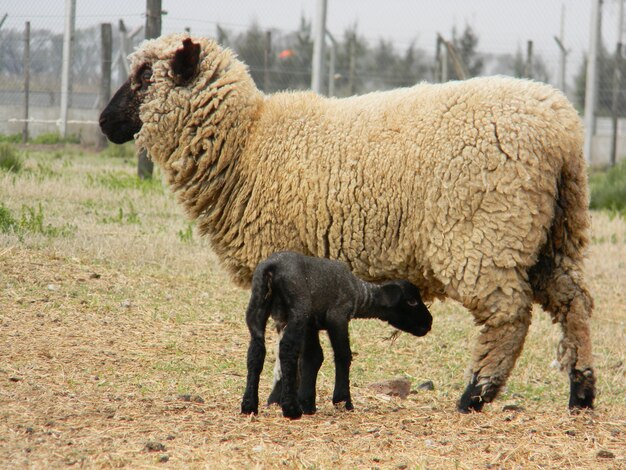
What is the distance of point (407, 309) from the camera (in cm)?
520

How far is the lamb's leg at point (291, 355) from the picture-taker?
453 centimetres

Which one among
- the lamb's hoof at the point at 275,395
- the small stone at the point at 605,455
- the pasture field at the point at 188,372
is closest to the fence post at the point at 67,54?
the pasture field at the point at 188,372

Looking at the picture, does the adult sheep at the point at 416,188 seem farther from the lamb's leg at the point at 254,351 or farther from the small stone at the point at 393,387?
the lamb's leg at the point at 254,351

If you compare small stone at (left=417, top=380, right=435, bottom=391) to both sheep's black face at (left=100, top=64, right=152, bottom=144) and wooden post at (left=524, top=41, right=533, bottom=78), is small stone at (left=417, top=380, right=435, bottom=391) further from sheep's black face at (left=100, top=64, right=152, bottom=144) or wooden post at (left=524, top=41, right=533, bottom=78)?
wooden post at (left=524, top=41, right=533, bottom=78)

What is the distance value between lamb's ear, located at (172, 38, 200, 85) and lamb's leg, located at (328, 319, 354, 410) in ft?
6.74

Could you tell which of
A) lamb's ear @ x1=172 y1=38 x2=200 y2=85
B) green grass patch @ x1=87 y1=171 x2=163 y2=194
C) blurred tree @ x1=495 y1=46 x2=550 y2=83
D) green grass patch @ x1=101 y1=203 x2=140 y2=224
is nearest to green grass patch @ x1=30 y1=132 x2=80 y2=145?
green grass patch @ x1=87 y1=171 x2=163 y2=194

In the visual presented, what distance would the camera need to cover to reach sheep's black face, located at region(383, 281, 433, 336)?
513 centimetres

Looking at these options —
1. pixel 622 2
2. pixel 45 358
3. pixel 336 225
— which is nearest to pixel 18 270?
pixel 45 358

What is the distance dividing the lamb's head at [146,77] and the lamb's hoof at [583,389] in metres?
3.04

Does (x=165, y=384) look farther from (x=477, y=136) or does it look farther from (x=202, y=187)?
(x=477, y=136)

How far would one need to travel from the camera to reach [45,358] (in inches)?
227

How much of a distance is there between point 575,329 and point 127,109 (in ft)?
10.5

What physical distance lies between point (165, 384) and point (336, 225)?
1.52m

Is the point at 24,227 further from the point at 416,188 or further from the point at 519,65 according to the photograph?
the point at 519,65
